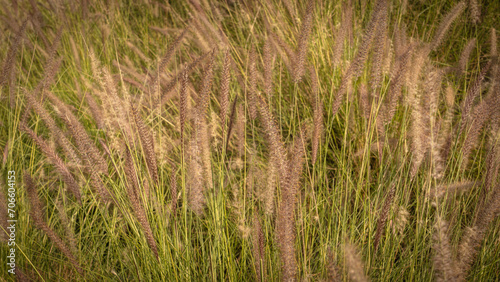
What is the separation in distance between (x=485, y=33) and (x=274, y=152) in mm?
2475

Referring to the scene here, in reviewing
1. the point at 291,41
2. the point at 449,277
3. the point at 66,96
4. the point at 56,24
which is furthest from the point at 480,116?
the point at 56,24

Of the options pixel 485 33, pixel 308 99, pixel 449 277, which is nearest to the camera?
pixel 449 277

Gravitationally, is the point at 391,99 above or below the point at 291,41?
below

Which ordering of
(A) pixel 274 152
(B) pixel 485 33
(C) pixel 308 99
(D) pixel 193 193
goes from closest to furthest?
(A) pixel 274 152 → (D) pixel 193 193 → (C) pixel 308 99 → (B) pixel 485 33

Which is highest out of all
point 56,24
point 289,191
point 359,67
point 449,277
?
point 56,24

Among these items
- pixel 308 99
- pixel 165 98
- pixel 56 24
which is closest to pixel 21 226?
pixel 165 98

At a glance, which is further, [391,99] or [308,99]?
[308,99]

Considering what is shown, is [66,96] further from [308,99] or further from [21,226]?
[308,99]

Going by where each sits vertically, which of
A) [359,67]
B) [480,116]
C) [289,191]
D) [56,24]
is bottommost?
[289,191]

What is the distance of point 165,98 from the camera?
1.26 metres

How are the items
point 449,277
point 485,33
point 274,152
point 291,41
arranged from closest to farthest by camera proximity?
point 449,277
point 274,152
point 291,41
point 485,33

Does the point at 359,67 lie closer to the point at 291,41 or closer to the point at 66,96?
the point at 291,41

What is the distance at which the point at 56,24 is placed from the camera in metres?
3.14

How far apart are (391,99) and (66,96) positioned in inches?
83.7
